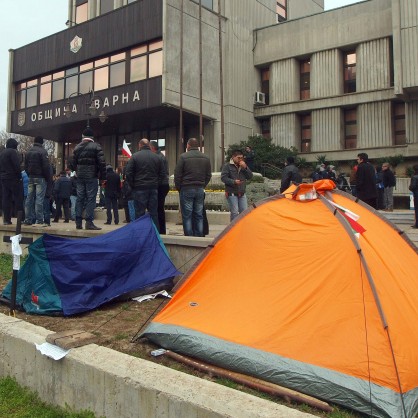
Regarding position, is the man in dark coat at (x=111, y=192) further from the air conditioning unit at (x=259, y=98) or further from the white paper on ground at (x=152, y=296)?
the air conditioning unit at (x=259, y=98)

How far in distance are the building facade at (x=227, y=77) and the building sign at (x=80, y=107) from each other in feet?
0.24

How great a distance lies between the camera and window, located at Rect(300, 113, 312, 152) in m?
28.5

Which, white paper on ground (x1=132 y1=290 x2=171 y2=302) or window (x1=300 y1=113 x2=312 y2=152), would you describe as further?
window (x1=300 y1=113 x2=312 y2=152)

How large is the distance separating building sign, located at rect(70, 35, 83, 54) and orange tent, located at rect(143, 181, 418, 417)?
2642 cm

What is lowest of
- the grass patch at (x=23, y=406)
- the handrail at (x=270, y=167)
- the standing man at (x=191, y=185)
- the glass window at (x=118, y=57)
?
the grass patch at (x=23, y=406)

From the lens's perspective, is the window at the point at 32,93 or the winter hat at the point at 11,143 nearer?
the winter hat at the point at 11,143

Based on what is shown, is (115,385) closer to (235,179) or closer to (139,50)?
(235,179)

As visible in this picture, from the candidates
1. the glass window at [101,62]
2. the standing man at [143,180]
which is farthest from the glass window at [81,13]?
the standing man at [143,180]

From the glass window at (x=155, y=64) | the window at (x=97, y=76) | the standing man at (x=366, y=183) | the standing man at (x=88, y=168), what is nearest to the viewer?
the standing man at (x=88, y=168)

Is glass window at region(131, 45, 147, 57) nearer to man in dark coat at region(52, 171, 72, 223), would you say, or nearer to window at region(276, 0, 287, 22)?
window at region(276, 0, 287, 22)

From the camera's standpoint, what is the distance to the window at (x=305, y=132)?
28469 millimetres

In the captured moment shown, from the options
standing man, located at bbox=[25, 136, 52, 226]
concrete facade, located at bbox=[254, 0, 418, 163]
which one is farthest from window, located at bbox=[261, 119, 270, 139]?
standing man, located at bbox=[25, 136, 52, 226]

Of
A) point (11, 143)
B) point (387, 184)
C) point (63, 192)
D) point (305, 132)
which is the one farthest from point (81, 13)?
point (11, 143)

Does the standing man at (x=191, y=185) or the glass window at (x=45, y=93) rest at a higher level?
the glass window at (x=45, y=93)
